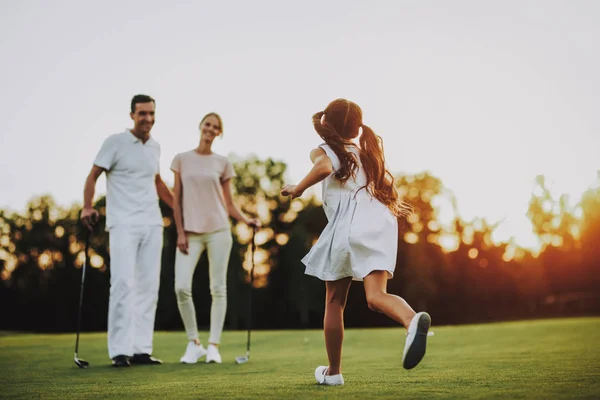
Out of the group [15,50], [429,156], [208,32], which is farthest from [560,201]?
[15,50]

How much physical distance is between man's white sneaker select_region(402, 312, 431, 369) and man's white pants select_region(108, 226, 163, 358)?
3.69 meters

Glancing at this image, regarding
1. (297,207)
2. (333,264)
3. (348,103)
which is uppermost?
(297,207)

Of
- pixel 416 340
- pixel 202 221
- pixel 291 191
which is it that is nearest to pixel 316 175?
pixel 291 191

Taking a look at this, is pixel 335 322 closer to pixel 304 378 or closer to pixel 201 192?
pixel 304 378

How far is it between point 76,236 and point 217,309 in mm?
46018

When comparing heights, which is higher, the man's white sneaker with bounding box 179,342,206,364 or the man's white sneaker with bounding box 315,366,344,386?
the man's white sneaker with bounding box 315,366,344,386

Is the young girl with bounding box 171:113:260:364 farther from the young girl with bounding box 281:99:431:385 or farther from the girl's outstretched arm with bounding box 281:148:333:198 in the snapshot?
the girl's outstretched arm with bounding box 281:148:333:198

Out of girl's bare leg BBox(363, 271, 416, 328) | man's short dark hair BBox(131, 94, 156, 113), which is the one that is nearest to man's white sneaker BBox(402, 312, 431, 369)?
girl's bare leg BBox(363, 271, 416, 328)

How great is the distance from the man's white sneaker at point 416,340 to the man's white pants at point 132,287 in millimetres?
3687

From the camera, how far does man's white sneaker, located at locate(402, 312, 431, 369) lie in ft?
13.1

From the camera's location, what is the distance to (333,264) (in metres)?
4.65

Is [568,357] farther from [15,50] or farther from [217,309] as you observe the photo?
[15,50]

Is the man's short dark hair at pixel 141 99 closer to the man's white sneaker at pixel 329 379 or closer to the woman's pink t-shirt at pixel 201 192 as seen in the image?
the woman's pink t-shirt at pixel 201 192

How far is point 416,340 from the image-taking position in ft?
13.1
